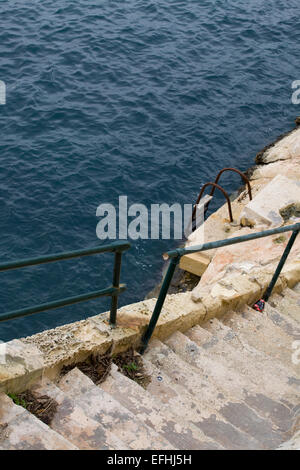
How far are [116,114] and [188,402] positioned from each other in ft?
41.8

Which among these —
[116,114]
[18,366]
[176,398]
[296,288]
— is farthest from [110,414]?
[116,114]

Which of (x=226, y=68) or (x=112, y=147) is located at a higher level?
(x=226, y=68)

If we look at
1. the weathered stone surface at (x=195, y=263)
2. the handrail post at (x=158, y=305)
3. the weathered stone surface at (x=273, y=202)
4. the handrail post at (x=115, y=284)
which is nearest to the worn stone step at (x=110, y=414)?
the handrail post at (x=115, y=284)

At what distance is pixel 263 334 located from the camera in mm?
5418

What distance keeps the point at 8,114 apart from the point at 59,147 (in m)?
2.18

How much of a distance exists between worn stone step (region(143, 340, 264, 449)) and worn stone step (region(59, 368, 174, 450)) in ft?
1.59

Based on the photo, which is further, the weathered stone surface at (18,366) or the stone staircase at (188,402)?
the weathered stone surface at (18,366)

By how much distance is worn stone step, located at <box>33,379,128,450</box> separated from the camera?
138 inches

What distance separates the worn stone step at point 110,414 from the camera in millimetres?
3598

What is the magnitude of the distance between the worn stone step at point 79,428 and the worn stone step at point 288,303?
3.05 m

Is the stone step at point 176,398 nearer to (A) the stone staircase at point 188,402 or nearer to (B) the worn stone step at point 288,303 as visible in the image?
(A) the stone staircase at point 188,402
